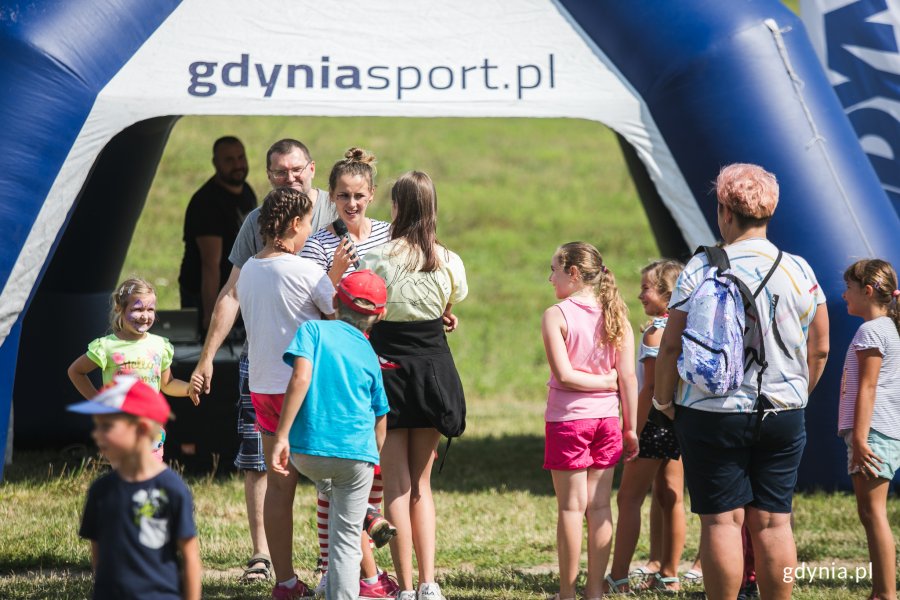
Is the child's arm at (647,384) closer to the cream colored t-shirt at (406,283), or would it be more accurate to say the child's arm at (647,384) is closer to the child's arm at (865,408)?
the child's arm at (865,408)

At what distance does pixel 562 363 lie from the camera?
4.51 m

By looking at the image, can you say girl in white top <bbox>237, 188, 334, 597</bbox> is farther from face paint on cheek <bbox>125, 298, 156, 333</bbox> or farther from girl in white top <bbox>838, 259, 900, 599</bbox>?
girl in white top <bbox>838, 259, 900, 599</bbox>

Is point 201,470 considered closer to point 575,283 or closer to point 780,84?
point 575,283

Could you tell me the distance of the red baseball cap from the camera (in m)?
4.04

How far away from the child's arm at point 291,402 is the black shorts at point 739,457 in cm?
126

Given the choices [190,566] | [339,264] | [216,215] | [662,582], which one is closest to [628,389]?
[662,582]

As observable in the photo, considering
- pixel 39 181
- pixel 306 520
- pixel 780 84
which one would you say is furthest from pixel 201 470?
pixel 780 84

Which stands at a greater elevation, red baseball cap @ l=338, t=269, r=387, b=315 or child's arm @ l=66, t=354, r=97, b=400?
red baseball cap @ l=338, t=269, r=387, b=315

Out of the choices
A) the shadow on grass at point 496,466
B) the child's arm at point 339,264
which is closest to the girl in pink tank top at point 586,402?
the child's arm at point 339,264

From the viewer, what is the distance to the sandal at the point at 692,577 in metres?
5.16

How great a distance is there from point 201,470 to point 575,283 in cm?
346

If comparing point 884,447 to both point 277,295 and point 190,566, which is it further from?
point 190,566

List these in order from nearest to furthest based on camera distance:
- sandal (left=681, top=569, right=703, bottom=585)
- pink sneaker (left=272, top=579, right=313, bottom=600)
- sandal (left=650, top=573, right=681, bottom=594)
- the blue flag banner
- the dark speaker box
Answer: pink sneaker (left=272, top=579, right=313, bottom=600) → sandal (left=650, top=573, right=681, bottom=594) → sandal (left=681, top=569, right=703, bottom=585) → the blue flag banner → the dark speaker box

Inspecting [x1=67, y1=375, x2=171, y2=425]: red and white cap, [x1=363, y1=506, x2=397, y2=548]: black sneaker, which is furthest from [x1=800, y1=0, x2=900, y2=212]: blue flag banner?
[x1=67, y1=375, x2=171, y2=425]: red and white cap
